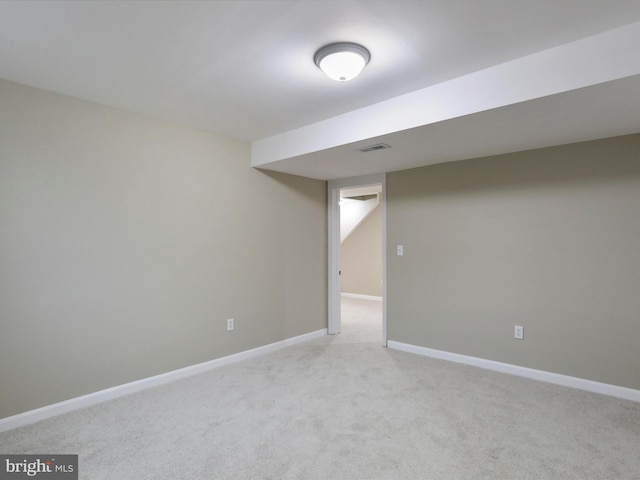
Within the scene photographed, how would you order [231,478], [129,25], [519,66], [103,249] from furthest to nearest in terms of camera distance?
1. [103,249]
2. [519,66]
3. [231,478]
4. [129,25]

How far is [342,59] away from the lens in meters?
1.90

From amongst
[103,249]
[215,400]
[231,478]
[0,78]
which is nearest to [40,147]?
[0,78]

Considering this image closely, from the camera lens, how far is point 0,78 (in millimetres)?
2238

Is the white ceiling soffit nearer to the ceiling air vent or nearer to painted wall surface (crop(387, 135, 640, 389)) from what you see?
the ceiling air vent

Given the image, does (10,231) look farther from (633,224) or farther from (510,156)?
(633,224)

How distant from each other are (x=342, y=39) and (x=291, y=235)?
2.66 metres

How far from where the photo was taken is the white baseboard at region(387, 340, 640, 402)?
273 centimetres

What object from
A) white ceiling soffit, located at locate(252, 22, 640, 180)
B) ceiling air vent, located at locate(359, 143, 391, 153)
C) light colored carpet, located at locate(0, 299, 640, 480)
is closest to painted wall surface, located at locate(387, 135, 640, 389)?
white ceiling soffit, located at locate(252, 22, 640, 180)

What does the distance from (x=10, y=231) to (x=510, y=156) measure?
13.5 feet

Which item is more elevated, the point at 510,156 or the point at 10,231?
the point at 510,156

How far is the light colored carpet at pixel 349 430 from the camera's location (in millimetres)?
1902

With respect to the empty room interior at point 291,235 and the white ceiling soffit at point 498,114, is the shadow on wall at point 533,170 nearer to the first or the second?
the empty room interior at point 291,235

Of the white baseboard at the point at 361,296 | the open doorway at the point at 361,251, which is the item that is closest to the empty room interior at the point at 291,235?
the open doorway at the point at 361,251

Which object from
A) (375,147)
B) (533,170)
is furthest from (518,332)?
(375,147)
